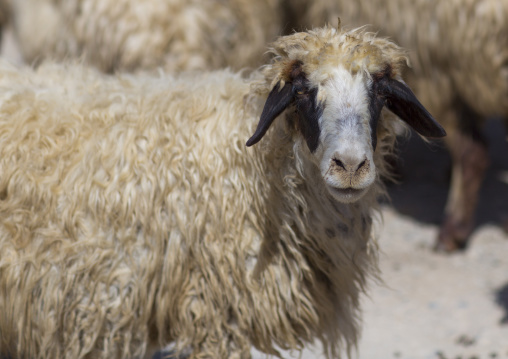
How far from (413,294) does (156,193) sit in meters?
2.57

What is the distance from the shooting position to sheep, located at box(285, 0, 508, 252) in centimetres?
485

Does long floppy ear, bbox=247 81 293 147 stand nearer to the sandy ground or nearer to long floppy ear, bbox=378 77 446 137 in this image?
long floppy ear, bbox=378 77 446 137

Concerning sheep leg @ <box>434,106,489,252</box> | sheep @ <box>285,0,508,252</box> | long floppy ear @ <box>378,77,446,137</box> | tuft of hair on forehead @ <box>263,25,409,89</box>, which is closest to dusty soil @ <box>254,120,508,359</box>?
sheep leg @ <box>434,106,489,252</box>

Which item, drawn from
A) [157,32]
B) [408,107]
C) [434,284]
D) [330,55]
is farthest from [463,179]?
[330,55]

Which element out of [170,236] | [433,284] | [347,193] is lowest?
[433,284]

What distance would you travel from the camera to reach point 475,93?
5.08 metres

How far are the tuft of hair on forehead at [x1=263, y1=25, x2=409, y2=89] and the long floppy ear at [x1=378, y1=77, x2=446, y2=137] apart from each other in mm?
63

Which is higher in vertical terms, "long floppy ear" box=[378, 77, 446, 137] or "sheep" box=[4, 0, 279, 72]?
"long floppy ear" box=[378, 77, 446, 137]

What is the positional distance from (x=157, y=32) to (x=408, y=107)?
2.27 meters

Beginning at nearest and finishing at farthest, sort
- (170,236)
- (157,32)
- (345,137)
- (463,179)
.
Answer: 1. (345,137)
2. (170,236)
3. (157,32)
4. (463,179)

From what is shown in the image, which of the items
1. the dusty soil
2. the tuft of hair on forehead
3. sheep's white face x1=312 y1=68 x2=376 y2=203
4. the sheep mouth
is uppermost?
the tuft of hair on forehead

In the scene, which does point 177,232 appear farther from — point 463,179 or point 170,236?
point 463,179

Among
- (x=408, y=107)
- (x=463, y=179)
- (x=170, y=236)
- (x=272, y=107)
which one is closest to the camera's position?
(x=272, y=107)

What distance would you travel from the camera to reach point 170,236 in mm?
2936
